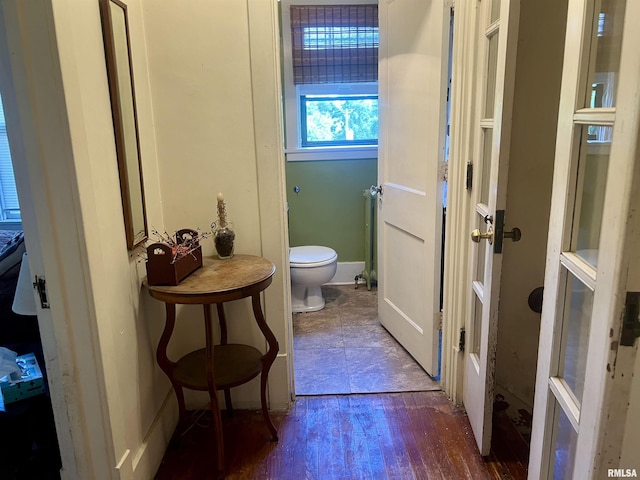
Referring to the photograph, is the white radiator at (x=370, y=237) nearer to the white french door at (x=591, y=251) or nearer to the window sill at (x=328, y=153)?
the window sill at (x=328, y=153)

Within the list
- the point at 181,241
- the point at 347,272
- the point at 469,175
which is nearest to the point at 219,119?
the point at 181,241

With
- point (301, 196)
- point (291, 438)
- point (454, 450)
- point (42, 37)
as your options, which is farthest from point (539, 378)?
point (301, 196)

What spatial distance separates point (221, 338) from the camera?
2.21 meters

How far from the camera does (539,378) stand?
138 cm

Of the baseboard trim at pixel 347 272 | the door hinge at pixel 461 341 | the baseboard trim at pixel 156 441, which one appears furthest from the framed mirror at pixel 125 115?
the baseboard trim at pixel 347 272

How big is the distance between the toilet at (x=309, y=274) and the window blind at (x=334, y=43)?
4.27 feet

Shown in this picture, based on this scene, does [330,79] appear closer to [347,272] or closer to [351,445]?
[347,272]

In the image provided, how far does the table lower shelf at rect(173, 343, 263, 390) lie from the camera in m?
1.89

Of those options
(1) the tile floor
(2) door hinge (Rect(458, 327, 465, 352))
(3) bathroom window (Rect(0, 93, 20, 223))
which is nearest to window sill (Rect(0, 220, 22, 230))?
(3) bathroom window (Rect(0, 93, 20, 223))

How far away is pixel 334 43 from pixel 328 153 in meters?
0.80

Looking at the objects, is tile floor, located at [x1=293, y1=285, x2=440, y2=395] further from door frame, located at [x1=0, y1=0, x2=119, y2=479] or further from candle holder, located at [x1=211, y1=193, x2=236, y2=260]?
door frame, located at [x1=0, y1=0, x2=119, y2=479]

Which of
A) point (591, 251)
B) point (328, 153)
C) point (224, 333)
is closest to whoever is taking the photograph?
point (591, 251)

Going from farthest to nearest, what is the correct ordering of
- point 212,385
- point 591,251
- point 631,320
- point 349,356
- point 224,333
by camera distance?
point 349,356 → point 224,333 → point 212,385 → point 591,251 → point 631,320

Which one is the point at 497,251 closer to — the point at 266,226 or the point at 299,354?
the point at 266,226
